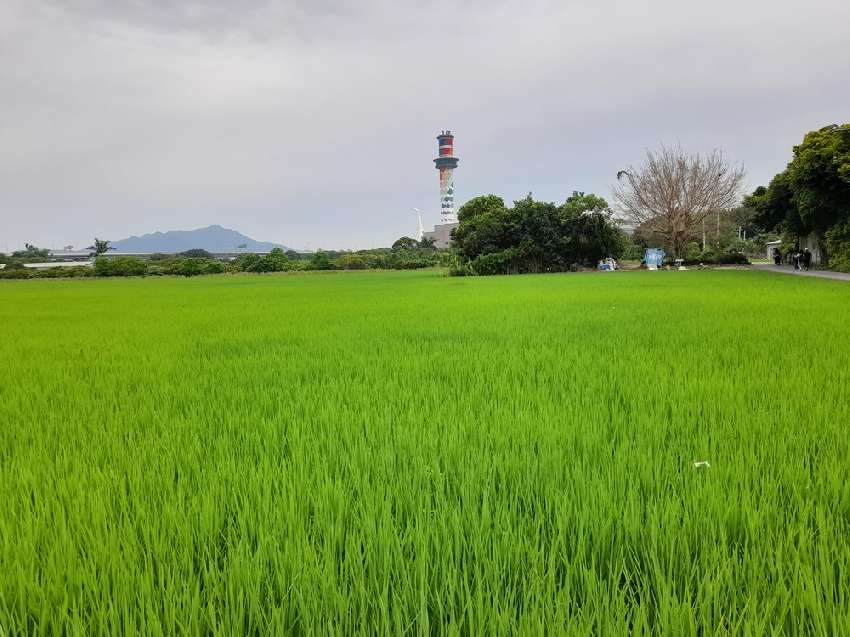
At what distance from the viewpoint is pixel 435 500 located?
1.60 meters

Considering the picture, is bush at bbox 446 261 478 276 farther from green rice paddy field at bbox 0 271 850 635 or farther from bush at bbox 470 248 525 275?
green rice paddy field at bbox 0 271 850 635

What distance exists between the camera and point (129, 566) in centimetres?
126

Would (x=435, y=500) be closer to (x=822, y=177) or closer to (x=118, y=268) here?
(x=822, y=177)

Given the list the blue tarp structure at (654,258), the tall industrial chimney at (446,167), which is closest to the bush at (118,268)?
the blue tarp structure at (654,258)

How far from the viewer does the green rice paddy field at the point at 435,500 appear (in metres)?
1.07

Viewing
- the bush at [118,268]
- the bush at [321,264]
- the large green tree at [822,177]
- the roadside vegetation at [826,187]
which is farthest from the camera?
the bush at [321,264]

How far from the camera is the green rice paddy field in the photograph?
1066 mm

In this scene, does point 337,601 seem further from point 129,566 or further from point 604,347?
point 604,347

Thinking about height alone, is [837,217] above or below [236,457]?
above

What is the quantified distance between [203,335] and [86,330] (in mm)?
2209

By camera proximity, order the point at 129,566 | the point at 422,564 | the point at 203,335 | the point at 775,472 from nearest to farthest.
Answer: the point at 422,564
the point at 129,566
the point at 775,472
the point at 203,335

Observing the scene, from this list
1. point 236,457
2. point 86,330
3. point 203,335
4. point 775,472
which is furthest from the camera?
point 86,330

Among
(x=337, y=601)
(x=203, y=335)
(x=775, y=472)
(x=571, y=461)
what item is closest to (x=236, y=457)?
(x=337, y=601)

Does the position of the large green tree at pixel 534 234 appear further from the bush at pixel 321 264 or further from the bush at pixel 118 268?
the bush at pixel 118 268
